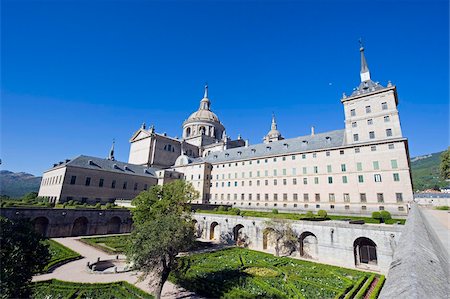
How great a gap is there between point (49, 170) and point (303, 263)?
53.6 m

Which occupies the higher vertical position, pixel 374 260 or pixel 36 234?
pixel 36 234

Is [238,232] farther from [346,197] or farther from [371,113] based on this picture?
[371,113]

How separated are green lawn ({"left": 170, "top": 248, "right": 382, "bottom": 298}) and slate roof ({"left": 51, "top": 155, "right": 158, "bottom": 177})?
32.2 m

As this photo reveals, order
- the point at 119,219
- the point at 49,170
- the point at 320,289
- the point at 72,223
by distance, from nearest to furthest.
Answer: the point at 320,289, the point at 72,223, the point at 119,219, the point at 49,170

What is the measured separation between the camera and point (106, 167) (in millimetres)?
48688

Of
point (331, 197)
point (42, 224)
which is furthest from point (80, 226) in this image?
point (331, 197)

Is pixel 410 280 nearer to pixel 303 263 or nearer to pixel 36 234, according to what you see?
pixel 36 234

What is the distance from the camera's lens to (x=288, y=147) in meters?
49.4

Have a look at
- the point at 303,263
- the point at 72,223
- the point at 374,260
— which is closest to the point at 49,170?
the point at 72,223

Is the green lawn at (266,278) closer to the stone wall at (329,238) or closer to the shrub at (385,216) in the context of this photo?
the stone wall at (329,238)

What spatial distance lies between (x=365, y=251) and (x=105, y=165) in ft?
162

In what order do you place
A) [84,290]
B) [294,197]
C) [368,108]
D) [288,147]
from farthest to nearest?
[288,147] < [294,197] < [368,108] < [84,290]

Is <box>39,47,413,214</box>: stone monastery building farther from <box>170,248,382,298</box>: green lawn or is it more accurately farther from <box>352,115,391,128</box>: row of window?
<box>170,248,382,298</box>: green lawn

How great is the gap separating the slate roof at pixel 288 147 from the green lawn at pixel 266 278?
85.5ft
